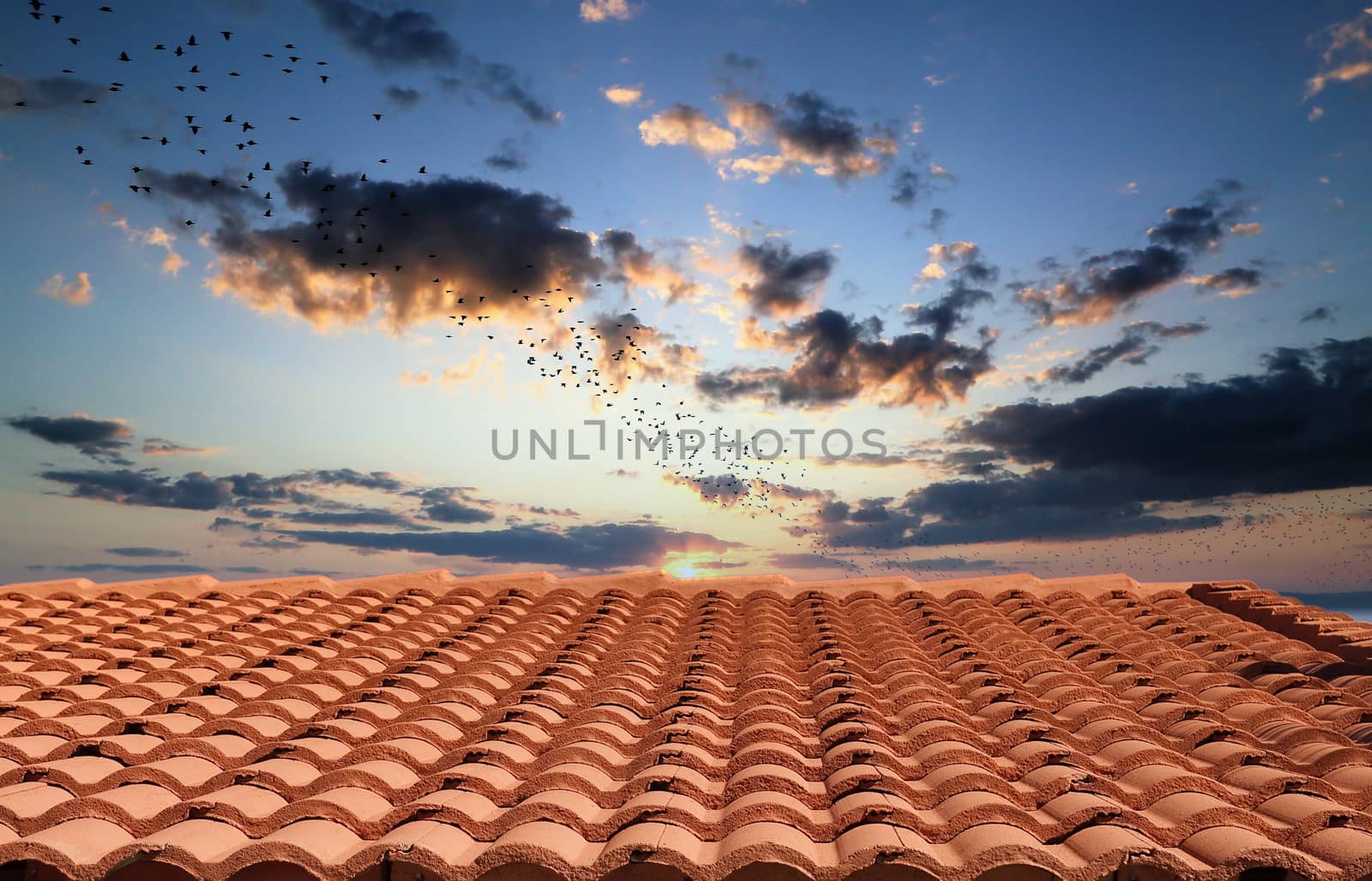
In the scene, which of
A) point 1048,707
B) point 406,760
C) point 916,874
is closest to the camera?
point 916,874

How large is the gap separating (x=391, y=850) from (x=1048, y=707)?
801cm

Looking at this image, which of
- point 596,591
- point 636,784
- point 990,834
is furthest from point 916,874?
point 596,591

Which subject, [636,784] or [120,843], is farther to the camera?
[636,784]

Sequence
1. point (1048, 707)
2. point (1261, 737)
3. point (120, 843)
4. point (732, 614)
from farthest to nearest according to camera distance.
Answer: point (732, 614) → point (1048, 707) → point (1261, 737) → point (120, 843)

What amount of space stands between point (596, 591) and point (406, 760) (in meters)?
9.14

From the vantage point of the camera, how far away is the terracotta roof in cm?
819

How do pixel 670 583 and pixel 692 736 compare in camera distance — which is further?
pixel 670 583

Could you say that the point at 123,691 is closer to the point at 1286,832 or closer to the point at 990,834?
the point at 990,834

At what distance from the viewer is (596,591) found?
19641 mm

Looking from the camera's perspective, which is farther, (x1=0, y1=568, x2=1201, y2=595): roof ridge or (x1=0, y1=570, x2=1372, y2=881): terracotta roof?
(x1=0, y1=568, x2=1201, y2=595): roof ridge

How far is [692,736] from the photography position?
11016 mm

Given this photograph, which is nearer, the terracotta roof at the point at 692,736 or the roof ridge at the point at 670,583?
the terracotta roof at the point at 692,736

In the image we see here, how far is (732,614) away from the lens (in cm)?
1828

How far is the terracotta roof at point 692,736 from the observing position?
26.9 ft
